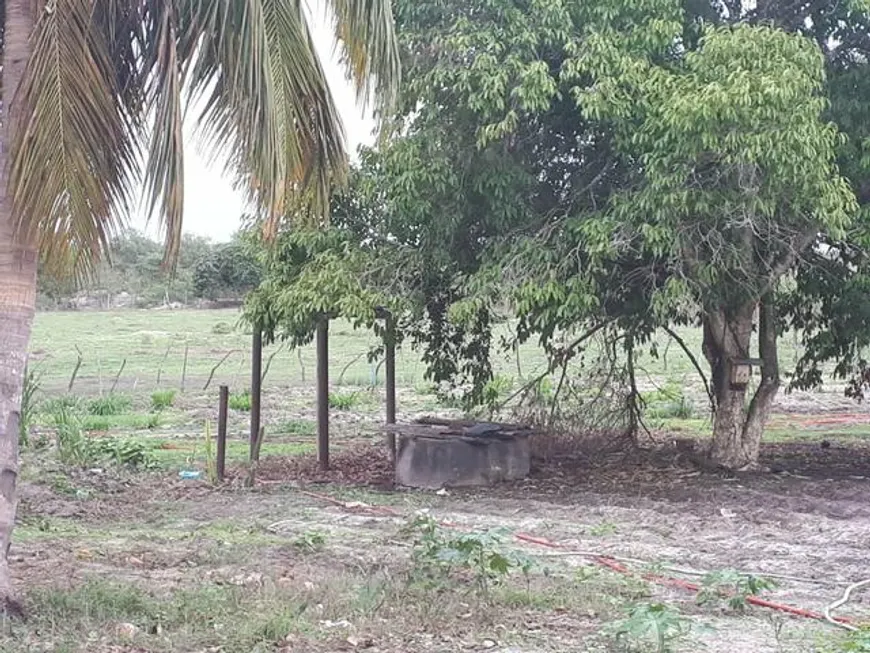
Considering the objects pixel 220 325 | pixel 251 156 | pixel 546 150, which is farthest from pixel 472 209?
pixel 220 325

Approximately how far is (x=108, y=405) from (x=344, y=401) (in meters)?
4.79

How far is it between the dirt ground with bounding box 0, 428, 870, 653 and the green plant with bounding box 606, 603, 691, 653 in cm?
13

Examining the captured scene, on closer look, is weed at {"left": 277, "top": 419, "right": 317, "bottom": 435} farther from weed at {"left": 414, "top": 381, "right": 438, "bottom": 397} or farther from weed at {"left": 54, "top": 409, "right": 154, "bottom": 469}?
weed at {"left": 54, "top": 409, "right": 154, "bottom": 469}

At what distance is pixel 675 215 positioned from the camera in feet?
33.5

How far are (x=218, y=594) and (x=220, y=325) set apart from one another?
125ft

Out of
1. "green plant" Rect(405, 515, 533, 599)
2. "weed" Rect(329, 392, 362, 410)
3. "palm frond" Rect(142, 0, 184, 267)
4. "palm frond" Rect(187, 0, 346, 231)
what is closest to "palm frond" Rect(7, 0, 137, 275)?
"palm frond" Rect(142, 0, 184, 267)

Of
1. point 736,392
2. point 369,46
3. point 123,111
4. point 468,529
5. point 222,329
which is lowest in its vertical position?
point 468,529

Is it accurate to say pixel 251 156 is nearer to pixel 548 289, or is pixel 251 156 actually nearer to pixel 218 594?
pixel 218 594

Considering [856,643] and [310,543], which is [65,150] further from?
[856,643]

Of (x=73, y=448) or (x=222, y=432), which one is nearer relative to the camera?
(x=222, y=432)

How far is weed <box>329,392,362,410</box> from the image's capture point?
74.7ft

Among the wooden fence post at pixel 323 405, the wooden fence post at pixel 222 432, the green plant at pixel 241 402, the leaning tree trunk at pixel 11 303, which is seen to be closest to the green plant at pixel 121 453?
the wooden fence post at pixel 222 432

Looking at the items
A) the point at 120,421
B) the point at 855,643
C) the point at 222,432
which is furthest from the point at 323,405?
the point at 855,643

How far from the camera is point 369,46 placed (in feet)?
20.4
